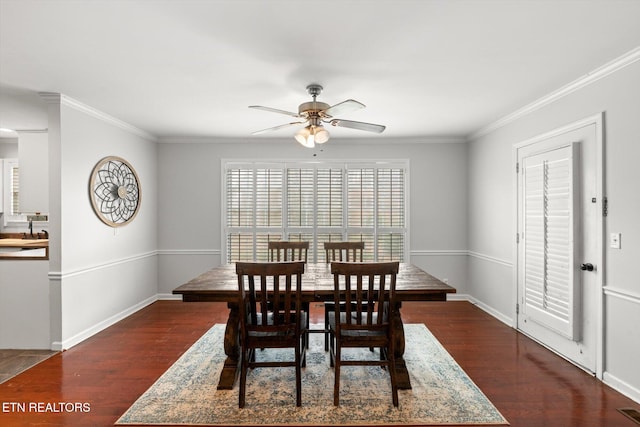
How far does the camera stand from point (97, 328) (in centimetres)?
398

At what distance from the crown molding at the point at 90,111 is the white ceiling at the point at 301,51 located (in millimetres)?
88

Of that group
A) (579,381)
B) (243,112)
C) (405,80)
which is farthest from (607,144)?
(243,112)

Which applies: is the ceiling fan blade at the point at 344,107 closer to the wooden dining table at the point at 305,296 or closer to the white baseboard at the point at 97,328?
the wooden dining table at the point at 305,296

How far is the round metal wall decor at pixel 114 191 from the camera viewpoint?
4.03 metres

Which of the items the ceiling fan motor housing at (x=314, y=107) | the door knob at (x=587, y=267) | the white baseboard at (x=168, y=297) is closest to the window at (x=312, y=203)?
the white baseboard at (x=168, y=297)

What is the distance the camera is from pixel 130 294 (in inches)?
186

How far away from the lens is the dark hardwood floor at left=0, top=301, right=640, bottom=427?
2.35 metres

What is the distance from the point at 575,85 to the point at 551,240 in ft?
4.59

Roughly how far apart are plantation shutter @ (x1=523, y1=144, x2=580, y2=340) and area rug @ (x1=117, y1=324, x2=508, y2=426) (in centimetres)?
110

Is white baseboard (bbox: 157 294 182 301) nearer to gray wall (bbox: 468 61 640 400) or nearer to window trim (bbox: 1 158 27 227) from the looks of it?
window trim (bbox: 1 158 27 227)

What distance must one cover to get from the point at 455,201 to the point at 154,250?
4637mm

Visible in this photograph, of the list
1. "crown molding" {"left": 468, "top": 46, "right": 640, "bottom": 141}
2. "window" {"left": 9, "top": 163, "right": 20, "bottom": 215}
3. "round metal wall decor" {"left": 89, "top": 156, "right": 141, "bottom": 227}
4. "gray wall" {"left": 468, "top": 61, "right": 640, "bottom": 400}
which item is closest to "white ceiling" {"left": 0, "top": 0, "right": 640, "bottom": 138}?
"crown molding" {"left": 468, "top": 46, "right": 640, "bottom": 141}

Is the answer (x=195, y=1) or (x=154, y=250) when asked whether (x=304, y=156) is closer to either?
(x=154, y=250)

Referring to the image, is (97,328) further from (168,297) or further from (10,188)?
(10,188)
